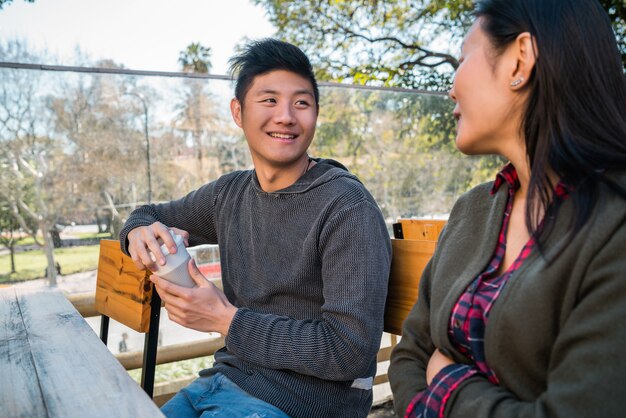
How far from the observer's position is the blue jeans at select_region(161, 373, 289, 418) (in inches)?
52.7

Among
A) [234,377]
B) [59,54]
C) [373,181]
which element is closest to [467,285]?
[234,377]

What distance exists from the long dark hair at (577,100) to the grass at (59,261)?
146 inches

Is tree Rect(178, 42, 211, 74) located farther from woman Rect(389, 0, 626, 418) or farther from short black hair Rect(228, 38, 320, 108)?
woman Rect(389, 0, 626, 418)

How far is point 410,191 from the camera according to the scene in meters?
5.64

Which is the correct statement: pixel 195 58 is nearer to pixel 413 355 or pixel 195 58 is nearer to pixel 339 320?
pixel 339 320

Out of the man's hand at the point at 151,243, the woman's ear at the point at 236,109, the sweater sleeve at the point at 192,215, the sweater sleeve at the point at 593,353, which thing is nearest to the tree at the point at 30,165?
the sweater sleeve at the point at 192,215

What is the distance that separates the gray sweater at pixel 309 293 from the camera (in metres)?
1.30

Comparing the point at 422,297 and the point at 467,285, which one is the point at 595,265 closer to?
the point at 467,285

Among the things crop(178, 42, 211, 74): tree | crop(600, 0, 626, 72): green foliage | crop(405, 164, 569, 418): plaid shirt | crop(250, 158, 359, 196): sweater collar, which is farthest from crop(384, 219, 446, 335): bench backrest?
crop(178, 42, 211, 74): tree

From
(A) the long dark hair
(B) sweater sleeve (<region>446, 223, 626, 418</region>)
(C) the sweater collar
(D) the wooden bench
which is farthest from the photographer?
(D) the wooden bench

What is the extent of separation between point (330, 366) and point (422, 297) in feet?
0.87

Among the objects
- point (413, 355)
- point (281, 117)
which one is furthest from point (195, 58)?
point (413, 355)

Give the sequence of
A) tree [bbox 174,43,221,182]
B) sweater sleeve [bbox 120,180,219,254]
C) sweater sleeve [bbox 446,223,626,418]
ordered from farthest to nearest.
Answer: tree [bbox 174,43,221,182], sweater sleeve [bbox 120,180,219,254], sweater sleeve [bbox 446,223,626,418]

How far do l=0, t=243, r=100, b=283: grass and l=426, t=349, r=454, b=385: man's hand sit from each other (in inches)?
136
